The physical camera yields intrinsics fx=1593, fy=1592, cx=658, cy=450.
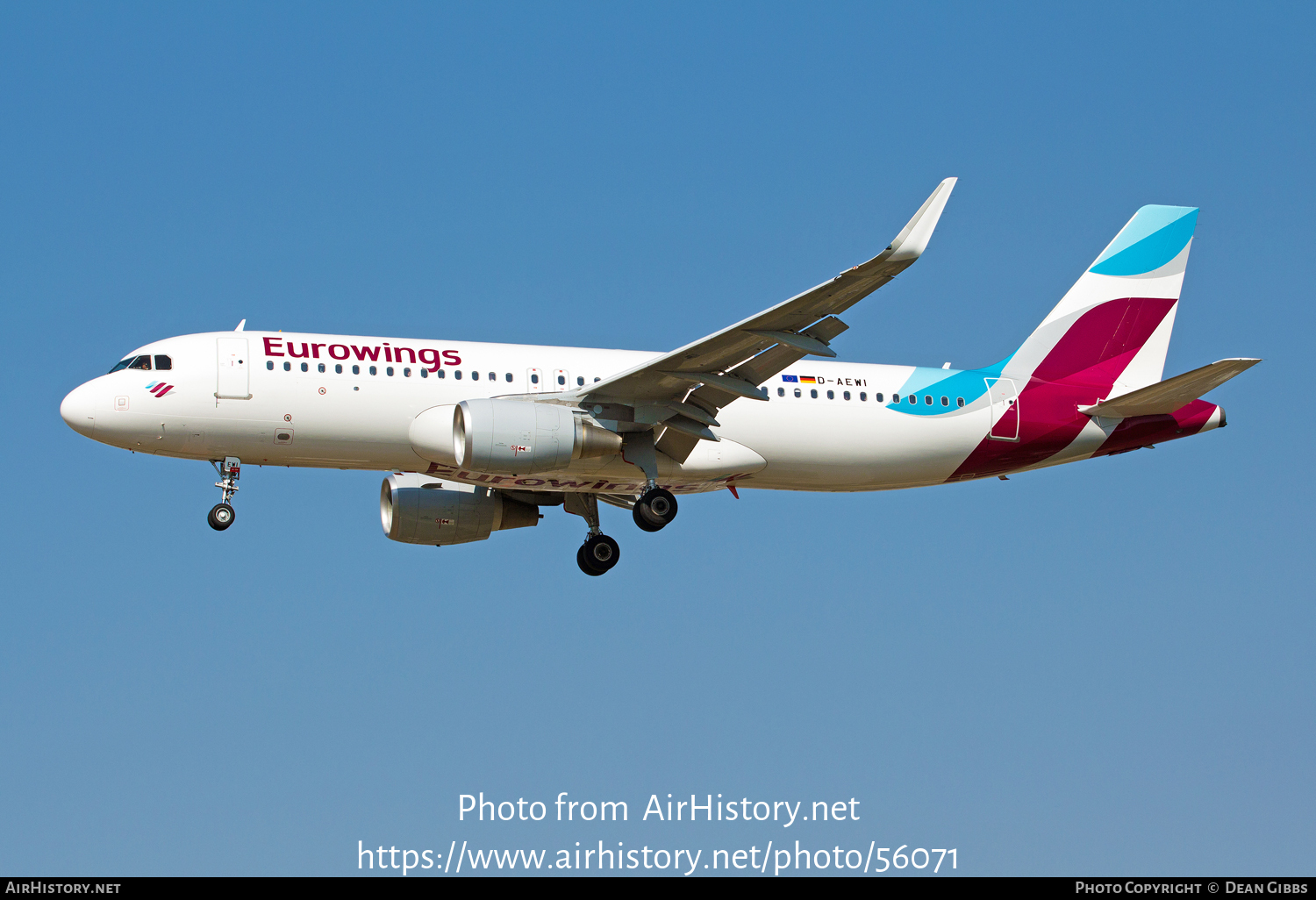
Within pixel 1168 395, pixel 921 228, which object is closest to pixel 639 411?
pixel 921 228

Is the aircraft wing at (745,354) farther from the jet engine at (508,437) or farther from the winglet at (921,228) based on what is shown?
the jet engine at (508,437)

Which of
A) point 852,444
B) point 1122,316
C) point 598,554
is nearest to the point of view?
point 852,444

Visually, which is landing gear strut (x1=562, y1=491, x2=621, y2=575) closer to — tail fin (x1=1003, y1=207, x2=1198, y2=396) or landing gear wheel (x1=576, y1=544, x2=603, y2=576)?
landing gear wheel (x1=576, y1=544, x2=603, y2=576)

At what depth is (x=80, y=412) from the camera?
3091 cm

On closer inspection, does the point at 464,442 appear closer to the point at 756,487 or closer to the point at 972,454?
the point at 756,487

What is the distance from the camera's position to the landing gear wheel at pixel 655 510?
3241cm

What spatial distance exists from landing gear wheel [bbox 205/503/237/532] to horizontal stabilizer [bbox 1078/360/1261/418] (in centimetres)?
1837

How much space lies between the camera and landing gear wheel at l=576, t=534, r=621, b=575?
36.0 meters

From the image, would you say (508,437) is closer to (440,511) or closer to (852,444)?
(440,511)

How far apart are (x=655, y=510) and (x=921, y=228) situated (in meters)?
8.94

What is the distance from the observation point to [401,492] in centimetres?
3600

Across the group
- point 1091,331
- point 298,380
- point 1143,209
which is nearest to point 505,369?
point 298,380

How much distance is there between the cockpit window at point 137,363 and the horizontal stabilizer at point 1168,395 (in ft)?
64.1

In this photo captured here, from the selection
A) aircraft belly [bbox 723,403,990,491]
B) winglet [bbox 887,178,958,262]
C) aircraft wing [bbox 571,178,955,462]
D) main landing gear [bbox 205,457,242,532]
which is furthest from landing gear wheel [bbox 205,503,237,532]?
winglet [bbox 887,178,958,262]
